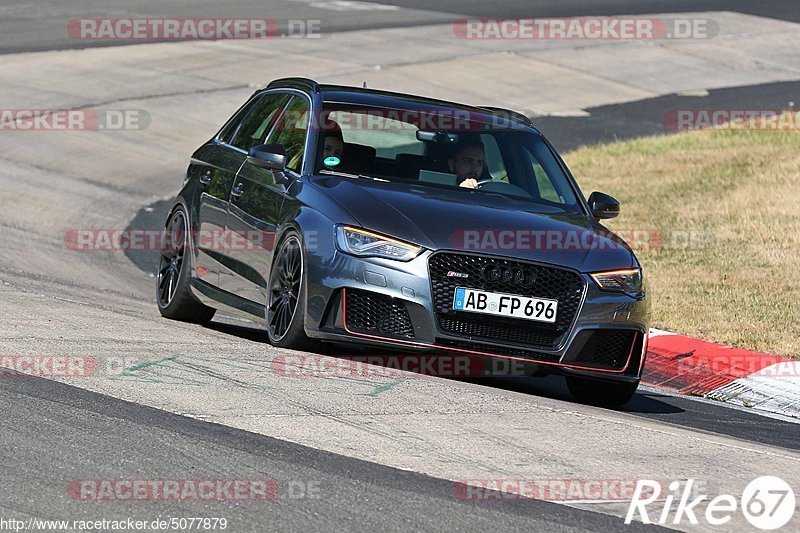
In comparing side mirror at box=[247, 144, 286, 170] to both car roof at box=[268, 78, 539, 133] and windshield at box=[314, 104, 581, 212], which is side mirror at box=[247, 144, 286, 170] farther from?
car roof at box=[268, 78, 539, 133]

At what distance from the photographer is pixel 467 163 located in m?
9.02

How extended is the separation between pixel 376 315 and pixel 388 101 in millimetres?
2092

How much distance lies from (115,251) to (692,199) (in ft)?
22.4

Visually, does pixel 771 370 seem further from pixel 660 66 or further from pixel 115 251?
pixel 660 66

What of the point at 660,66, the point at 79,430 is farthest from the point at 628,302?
the point at 660,66

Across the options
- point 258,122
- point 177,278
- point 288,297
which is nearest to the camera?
point 288,297

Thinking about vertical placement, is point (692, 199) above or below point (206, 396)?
below

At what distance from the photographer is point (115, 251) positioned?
14602 mm

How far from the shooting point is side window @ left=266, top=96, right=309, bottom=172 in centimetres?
905

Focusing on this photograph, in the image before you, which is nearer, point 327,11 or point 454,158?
point 454,158

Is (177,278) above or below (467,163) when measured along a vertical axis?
below

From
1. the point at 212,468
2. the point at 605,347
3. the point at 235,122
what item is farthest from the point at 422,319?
the point at 235,122

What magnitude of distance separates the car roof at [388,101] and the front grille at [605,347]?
198cm

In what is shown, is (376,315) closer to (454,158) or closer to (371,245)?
(371,245)
